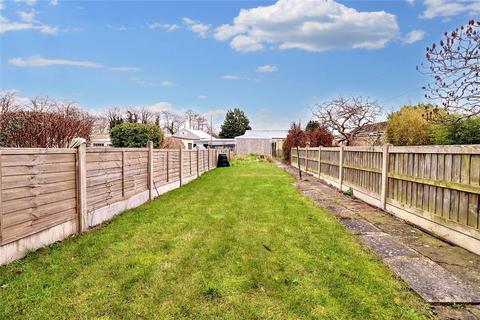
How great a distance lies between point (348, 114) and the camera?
23.9m

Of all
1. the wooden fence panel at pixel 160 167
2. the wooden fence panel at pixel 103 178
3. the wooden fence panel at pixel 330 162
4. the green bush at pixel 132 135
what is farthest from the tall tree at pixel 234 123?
the wooden fence panel at pixel 103 178

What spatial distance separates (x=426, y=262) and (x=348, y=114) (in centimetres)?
2145

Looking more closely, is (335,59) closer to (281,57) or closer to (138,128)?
(281,57)

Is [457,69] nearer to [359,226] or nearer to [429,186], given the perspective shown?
[429,186]

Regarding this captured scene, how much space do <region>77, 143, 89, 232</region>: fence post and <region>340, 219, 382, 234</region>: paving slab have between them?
4.42 m

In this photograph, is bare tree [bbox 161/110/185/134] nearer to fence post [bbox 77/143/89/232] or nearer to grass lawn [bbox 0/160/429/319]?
fence post [bbox 77/143/89/232]

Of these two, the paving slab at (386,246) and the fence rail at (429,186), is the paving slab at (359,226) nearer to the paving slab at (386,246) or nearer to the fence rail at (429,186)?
Result: the paving slab at (386,246)

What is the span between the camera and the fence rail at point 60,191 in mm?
3703

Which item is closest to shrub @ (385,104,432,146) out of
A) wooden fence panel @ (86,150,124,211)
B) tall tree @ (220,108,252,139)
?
wooden fence panel @ (86,150,124,211)

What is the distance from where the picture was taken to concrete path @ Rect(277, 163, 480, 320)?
9.25ft

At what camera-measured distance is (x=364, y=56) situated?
18.5 metres

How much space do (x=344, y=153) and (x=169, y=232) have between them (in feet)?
23.8

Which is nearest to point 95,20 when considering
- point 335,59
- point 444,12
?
point 444,12

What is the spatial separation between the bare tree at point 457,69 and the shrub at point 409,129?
10545 millimetres
